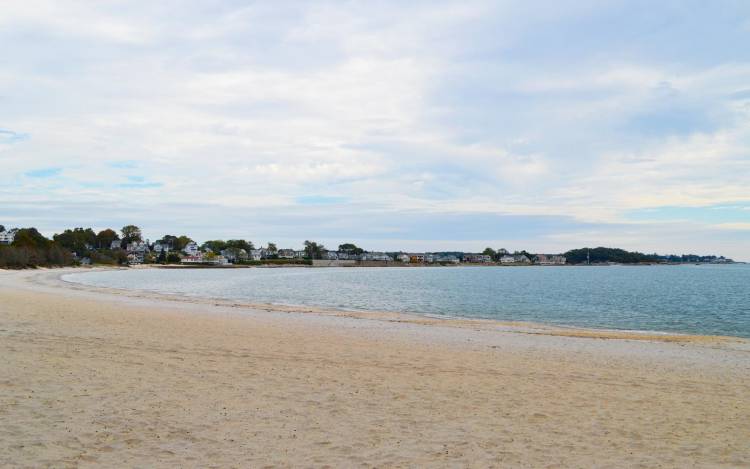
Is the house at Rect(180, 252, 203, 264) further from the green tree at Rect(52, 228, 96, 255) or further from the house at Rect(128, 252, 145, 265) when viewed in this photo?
the green tree at Rect(52, 228, 96, 255)

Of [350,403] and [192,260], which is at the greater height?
[192,260]

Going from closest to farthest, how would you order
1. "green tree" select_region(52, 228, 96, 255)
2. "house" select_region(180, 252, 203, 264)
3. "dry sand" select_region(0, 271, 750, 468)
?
"dry sand" select_region(0, 271, 750, 468) → "green tree" select_region(52, 228, 96, 255) → "house" select_region(180, 252, 203, 264)

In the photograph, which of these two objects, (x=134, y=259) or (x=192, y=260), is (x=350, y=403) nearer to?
(x=134, y=259)

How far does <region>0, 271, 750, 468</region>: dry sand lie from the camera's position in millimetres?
6910

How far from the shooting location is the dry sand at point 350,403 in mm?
6910

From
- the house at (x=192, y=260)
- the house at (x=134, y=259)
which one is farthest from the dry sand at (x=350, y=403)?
the house at (x=192, y=260)

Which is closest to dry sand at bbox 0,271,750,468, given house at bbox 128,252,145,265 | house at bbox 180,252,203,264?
house at bbox 128,252,145,265

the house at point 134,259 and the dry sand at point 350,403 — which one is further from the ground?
the house at point 134,259

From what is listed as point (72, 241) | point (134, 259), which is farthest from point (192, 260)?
point (72, 241)

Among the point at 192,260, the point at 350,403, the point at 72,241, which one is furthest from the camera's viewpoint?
the point at 192,260

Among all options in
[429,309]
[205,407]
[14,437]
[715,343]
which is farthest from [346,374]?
[429,309]

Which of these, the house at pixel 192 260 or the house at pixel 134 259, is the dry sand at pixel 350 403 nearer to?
the house at pixel 134 259

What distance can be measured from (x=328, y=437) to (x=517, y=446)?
8.19 ft

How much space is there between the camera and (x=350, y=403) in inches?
367
